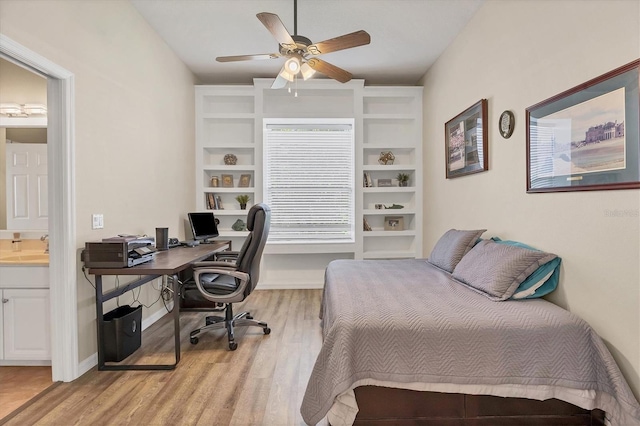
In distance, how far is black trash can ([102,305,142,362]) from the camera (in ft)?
8.02

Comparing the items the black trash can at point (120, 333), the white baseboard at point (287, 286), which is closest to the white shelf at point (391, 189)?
the white baseboard at point (287, 286)

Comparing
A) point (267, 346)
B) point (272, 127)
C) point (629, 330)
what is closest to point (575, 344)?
point (629, 330)

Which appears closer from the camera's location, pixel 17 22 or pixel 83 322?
pixel 17 22

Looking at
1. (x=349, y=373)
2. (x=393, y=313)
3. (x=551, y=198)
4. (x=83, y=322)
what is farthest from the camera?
(x=83, y=322)

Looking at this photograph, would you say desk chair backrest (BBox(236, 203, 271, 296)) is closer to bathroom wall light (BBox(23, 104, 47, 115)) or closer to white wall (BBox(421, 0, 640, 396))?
white wall (BBox(421, 0, 640, 396))

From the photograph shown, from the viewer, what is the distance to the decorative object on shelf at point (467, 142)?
298 cm

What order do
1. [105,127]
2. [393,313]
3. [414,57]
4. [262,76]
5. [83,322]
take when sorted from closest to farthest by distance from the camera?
1. [393,313]
2. [83,322]
3. [105,127]
4. [414,57]
5. [262,76]

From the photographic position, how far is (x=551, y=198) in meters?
2.16

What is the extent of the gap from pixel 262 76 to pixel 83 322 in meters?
3.60

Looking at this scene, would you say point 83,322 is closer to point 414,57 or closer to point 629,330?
point 629,330

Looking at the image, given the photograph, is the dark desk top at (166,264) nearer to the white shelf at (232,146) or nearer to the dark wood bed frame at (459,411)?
the dark wood bed frame at (459,411)

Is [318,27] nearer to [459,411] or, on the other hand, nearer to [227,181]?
[227,181]

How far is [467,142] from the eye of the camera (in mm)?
3289

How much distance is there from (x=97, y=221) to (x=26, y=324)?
2.74ft
